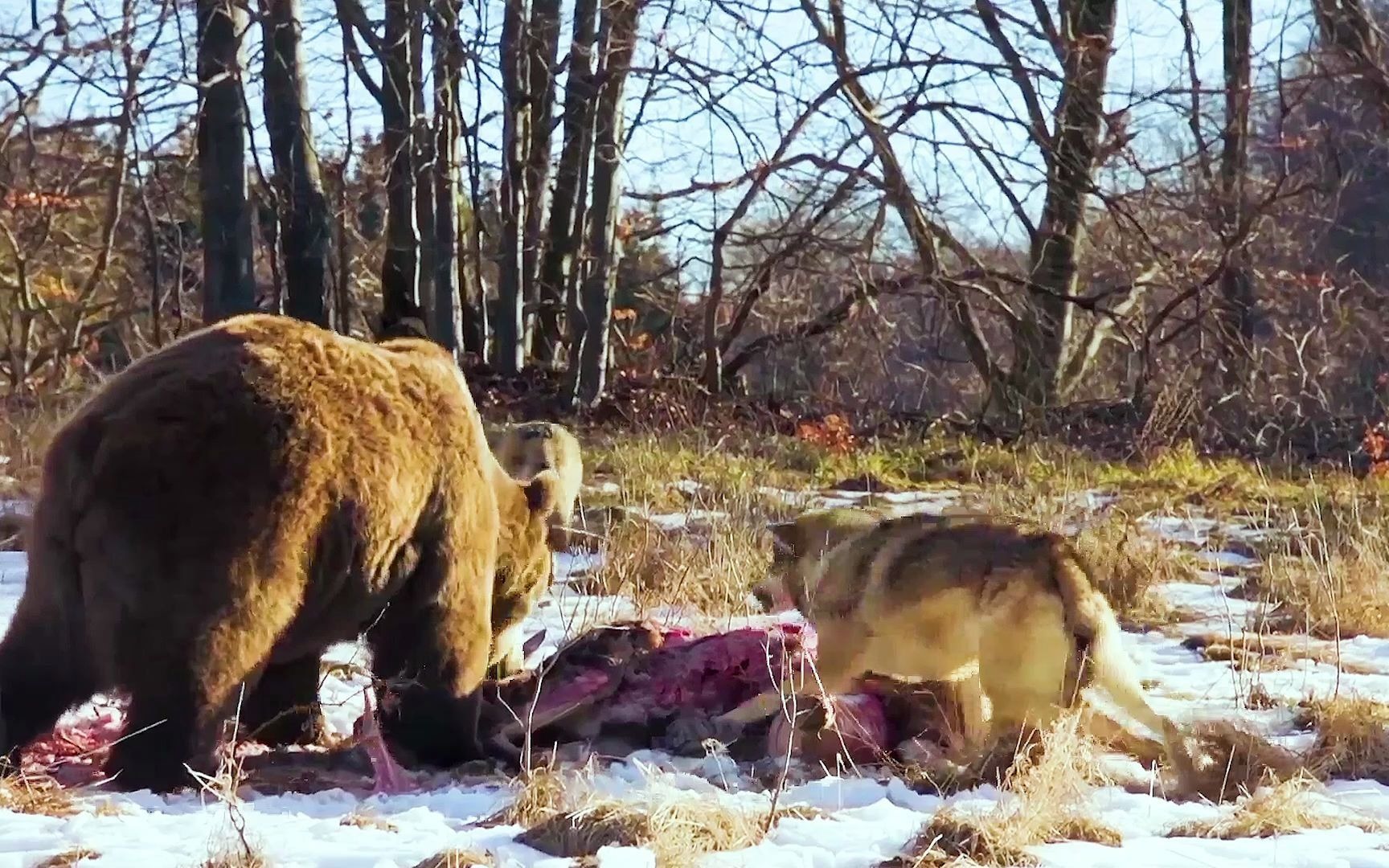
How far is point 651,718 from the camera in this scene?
5.65 metres

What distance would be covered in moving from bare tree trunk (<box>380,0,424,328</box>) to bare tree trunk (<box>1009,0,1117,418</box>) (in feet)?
17.7

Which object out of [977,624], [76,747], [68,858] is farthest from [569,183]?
[68,858]

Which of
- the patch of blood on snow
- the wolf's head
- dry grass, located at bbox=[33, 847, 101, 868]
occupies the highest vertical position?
the wolf's head

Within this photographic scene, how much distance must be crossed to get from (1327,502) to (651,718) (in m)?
7.32

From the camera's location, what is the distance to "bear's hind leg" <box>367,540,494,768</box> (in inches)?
208

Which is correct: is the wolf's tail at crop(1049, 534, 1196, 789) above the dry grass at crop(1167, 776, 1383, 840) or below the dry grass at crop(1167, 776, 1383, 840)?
above

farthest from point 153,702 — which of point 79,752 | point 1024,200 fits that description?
point 1024,200

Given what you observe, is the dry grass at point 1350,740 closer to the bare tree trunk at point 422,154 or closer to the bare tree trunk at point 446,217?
the bare tree trunk at point 422,154

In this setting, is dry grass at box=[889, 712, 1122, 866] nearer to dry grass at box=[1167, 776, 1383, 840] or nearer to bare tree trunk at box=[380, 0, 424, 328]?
dry grass at box=[1167, 776, 1383, 840]

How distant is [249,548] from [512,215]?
11175 millimetres

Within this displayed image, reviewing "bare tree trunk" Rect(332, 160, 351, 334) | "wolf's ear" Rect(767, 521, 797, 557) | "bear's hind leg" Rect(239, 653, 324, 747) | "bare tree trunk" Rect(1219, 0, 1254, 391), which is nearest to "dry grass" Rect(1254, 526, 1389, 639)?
"wolf's ear" Rect(767, 521, 797, 557)

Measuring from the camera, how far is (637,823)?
4090mm

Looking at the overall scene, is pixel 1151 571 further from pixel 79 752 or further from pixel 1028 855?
pixel 79 752

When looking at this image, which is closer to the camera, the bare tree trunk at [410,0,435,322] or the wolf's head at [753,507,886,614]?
the wolf's head at [753,507,886,614]
